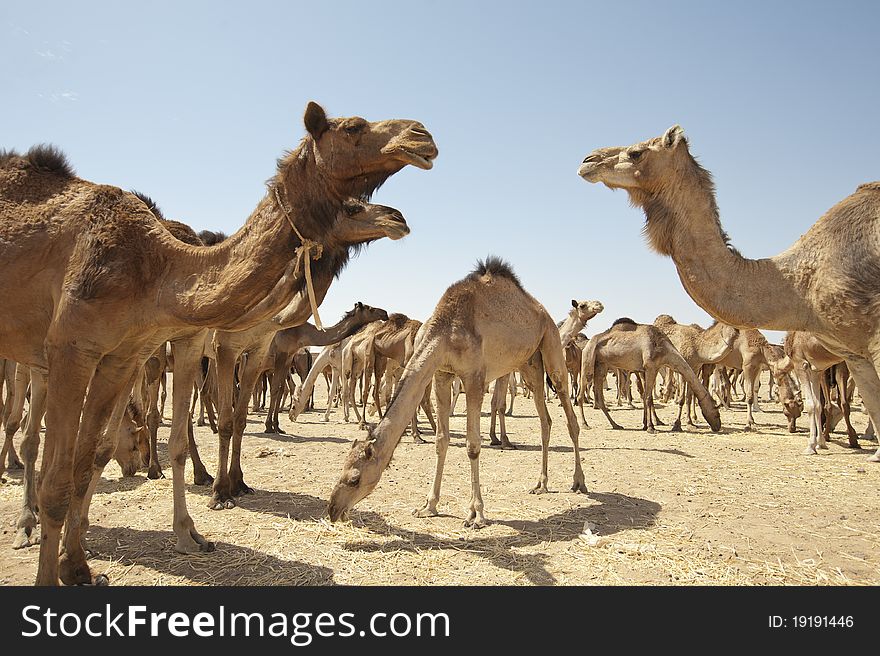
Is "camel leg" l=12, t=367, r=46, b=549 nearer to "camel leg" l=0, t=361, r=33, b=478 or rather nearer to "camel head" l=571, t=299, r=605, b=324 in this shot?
"camel leg" l=0, t=361, r=33, b=478

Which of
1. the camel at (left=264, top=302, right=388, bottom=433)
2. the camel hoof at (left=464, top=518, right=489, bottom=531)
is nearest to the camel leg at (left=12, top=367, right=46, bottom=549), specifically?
the camel hoof at (left=464, top=518, right=489, bottom=531)

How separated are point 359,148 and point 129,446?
6891 mm

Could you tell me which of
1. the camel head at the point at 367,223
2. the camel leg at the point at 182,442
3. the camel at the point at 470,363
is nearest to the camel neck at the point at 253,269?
the camel head at the point at 367,223

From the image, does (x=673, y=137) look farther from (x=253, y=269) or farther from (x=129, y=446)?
(x=129, y=446)

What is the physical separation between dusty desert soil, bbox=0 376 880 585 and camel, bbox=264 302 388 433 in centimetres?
424

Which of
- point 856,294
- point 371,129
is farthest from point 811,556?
point 371,129

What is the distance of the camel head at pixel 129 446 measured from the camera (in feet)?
27.3

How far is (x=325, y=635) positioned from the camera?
339 centimetres

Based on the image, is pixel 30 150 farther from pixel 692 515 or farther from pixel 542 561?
pixel 692 515

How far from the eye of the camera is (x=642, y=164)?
516 cm

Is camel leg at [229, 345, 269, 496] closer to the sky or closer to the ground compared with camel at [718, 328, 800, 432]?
closer to the ground

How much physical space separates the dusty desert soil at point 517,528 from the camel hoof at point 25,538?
138 mm

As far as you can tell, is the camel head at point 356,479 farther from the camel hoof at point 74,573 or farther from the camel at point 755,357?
the camel at point 755,357

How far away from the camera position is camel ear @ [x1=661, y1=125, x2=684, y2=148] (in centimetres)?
514
